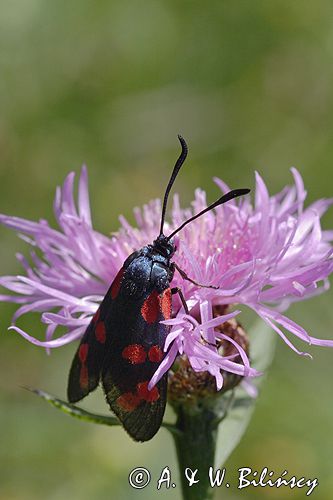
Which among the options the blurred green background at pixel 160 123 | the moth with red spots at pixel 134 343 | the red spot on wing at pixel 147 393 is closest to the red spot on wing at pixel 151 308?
the moth with red spots at pixel 134 343

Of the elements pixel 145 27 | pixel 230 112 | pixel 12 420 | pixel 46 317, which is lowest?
pixel 46 317

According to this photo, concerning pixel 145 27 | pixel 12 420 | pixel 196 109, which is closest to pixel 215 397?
pixel 12 420

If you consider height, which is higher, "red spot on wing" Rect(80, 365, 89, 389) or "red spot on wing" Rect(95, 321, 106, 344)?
"red spot on wing" Rect(95, 321, 106, 344)

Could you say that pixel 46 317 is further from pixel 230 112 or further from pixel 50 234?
pixel 230 112

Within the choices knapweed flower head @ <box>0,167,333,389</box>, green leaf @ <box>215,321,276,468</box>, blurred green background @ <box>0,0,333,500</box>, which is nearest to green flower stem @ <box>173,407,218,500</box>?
green leaf @ <box>215,321,276,468</box>

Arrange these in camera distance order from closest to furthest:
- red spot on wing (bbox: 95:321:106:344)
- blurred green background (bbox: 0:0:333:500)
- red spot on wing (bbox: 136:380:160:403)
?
red spot on wing (bbox: 136:380:160:403) < red spot on wing (bbox: 95:321:106:344) < blurred green background (bbox: 0:0:333:500)

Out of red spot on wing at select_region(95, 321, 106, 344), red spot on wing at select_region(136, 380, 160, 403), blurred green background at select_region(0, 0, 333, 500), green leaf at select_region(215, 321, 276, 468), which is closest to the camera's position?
red spot on wing at select_region(136, 380, 160, 403)

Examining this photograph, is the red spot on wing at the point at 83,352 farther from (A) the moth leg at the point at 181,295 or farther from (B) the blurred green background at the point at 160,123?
(B) the blurred green background at the point at 160,123

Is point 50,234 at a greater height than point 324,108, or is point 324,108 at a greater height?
point 324,108

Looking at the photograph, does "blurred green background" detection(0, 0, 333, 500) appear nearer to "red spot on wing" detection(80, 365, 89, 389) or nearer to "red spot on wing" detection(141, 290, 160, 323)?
"red spot on wing" detection(80, 365, 89, 389)
